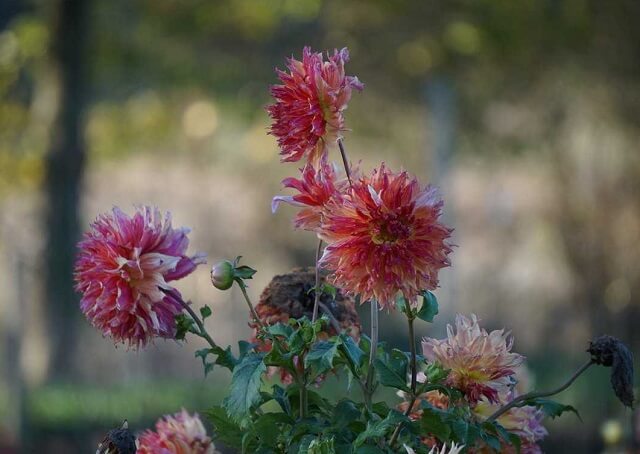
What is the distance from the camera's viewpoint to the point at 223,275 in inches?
51.8

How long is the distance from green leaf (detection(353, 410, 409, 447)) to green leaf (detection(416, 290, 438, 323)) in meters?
0.11

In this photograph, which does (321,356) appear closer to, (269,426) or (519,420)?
(269,426)

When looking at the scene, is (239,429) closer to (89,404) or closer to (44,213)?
(89,404)

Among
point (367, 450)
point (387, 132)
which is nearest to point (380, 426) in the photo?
point (367, 450)

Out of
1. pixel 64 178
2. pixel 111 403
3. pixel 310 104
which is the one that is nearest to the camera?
pixel 310 104

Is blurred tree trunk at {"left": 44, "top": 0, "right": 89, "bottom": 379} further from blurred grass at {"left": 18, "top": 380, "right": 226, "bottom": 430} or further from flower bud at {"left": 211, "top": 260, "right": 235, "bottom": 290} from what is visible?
flower bud at {"left": 211, "top": 260, "right": 235, "bottom": 290}

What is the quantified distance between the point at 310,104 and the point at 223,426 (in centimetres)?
39

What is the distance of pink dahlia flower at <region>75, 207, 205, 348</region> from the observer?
1.28 metres

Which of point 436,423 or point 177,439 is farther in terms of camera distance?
point 177,439

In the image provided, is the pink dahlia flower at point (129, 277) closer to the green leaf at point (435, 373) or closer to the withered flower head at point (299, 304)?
the withered flower head at point (299, 304)

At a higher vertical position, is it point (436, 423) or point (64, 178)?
point (64, 178)

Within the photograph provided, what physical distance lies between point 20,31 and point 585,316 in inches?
200

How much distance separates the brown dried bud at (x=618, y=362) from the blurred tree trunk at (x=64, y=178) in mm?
7232

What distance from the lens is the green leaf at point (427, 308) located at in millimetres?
1284
